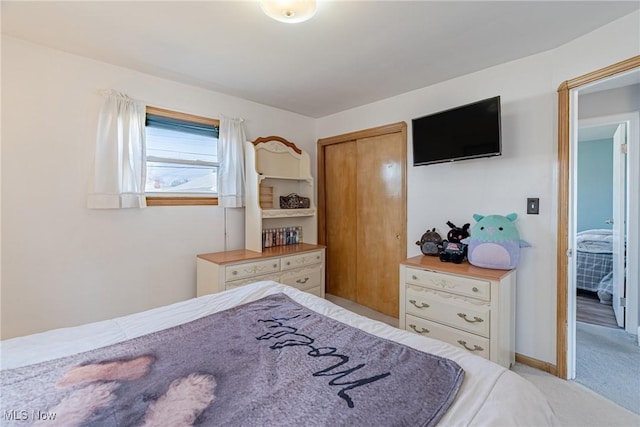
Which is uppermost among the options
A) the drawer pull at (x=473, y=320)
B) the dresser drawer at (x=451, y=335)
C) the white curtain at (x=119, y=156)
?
the white curtain at (x=119, y=156)

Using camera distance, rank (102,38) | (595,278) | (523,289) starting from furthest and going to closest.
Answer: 1. (595,278)
2. (523,289)
3. (102,38)

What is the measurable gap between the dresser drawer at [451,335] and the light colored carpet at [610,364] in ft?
2.45

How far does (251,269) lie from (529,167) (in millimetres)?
2497

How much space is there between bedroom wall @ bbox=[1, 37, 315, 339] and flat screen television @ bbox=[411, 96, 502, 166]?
2265 millimetres

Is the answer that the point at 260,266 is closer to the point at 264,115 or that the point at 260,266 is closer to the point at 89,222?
the point at 89,222

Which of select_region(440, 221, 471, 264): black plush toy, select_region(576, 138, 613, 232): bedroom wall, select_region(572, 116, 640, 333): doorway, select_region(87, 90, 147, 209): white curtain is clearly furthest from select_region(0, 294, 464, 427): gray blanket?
select_region(576, 138, 613, 232): bedroom wall

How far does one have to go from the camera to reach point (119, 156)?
2.32m

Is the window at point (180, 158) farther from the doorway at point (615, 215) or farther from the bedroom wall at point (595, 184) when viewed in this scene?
the bedroom wall at point (595, 184)

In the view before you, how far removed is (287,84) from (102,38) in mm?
1412

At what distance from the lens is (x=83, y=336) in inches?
50.3

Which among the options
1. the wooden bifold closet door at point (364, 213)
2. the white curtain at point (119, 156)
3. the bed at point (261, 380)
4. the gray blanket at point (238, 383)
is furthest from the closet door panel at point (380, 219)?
the white curtain at point (119, 156)

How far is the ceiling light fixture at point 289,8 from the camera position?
1450mm

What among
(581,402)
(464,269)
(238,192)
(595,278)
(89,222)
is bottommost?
(581,402)

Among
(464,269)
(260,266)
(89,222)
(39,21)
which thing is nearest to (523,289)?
(464,269)
